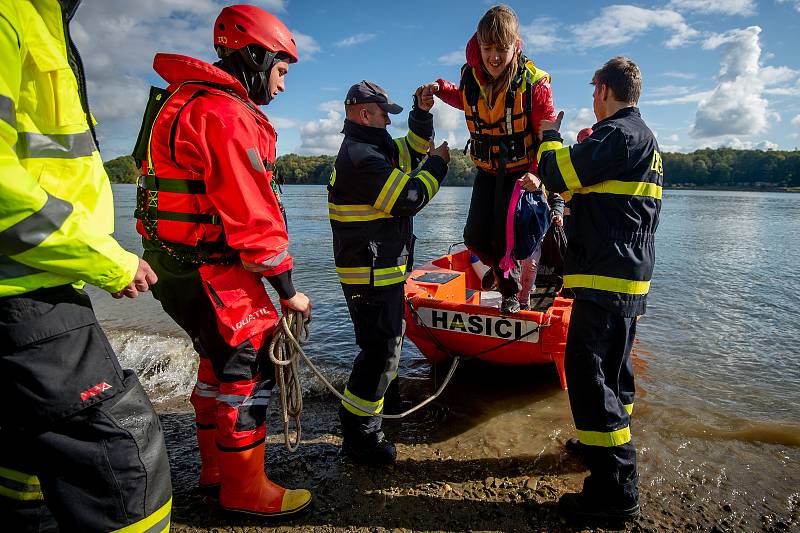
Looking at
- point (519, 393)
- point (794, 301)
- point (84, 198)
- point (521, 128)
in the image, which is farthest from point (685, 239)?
point (84, 198)

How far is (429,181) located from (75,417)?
239 cm

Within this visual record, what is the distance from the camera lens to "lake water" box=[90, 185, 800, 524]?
148 inches

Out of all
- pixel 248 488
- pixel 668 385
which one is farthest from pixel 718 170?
pixel 248 488

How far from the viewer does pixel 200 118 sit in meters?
2.33

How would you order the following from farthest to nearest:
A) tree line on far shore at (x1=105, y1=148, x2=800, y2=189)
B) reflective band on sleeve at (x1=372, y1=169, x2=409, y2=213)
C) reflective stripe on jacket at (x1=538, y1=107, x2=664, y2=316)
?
tree line on far shore at (x1=105, y1=148, x2=800, y2=189), reflective band on sleeve at (x1=372, y1=169, x2=409, y2=213), reflective stripe on jacket at (x1=538, y1=107, x2=664, y2=316)

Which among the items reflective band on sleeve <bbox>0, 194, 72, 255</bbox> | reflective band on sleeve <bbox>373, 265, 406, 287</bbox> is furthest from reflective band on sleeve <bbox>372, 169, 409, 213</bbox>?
reflective band on sleeve <bbox>0, 194, 72, 255</bbox>

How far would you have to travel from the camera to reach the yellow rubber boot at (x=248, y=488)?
8.77 feet

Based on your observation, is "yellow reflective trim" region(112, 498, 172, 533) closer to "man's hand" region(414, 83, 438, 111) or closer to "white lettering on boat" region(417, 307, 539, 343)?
"man's hand" region(414, 83, 438, 111)

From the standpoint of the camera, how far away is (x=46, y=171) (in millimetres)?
1630

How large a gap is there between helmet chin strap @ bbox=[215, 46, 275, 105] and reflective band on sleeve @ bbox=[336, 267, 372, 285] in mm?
1216

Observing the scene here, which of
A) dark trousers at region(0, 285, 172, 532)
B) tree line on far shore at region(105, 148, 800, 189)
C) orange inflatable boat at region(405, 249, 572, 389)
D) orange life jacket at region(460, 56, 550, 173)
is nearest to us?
dark trousers at region(0, 285, 172, 532)

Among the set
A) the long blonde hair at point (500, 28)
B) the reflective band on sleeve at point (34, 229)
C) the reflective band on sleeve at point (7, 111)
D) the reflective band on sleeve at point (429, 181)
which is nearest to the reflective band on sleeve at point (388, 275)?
the reflective band on sleeve at point (429, 181)

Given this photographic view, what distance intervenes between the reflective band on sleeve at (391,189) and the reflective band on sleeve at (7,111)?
1.98 meters

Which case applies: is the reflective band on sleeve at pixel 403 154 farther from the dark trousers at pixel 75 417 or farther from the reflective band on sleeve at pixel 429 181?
the dark trousers at pixel 75 417
